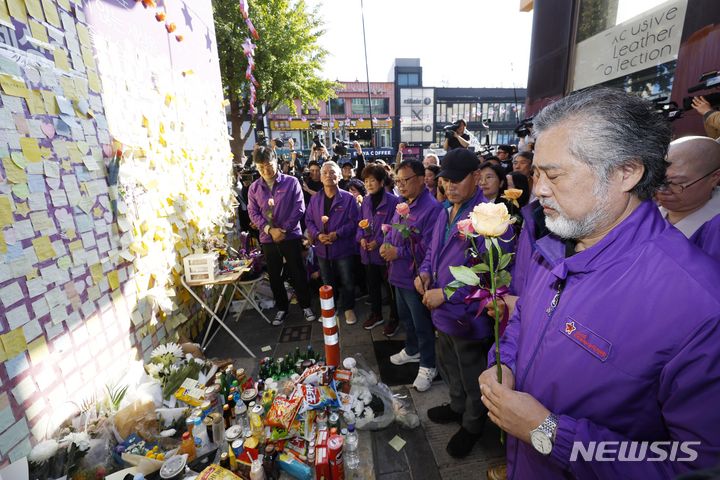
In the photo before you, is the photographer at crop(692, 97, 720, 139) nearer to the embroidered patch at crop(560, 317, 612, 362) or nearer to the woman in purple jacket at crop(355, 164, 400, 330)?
the woman in purple jacket at crop(355, 164, 400, 330)

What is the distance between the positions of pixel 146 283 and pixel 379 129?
3546 cm

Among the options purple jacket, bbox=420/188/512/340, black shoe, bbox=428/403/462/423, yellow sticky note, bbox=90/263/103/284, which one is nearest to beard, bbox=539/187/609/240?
purple jacket, bbox=420/188/512/340

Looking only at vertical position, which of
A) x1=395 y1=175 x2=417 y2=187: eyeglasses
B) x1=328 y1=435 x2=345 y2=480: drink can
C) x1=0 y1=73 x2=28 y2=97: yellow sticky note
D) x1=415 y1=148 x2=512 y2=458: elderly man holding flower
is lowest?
x1=328 y1=435 x2=345 y2=480: drink can

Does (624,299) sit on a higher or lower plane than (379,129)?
lower

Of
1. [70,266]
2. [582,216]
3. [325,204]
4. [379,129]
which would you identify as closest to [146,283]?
[70,266]

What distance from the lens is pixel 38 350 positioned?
6.60 ft

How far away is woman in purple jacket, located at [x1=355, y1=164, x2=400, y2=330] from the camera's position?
394cm

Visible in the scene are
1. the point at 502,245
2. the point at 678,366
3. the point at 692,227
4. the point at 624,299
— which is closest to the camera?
the point at 678,366

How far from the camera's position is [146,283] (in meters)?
3.21

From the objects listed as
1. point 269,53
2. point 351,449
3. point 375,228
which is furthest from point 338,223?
point 269,53

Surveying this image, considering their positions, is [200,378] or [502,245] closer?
[502,245]

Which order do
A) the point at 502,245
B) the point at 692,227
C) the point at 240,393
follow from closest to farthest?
the point at 692,227
the point at 502,245
the point at 240,393

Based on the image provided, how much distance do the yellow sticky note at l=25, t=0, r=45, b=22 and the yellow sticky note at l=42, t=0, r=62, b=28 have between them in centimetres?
5

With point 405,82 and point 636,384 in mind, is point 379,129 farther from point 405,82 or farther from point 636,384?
point 636,384
